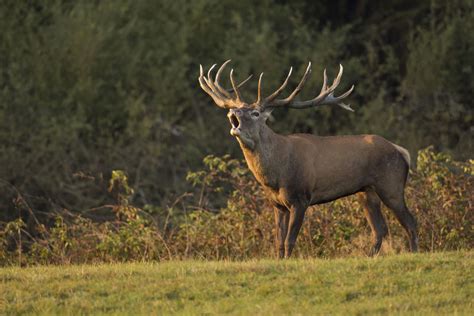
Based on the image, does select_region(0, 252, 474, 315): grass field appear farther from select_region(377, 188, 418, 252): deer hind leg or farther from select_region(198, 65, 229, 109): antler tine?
select_region(198, 65, 229, 109): antler tine

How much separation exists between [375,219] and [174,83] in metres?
15.5

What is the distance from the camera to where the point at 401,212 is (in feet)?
52.4

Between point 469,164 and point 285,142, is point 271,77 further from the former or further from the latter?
point 285,142

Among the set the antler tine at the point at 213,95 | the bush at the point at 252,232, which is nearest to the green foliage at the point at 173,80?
the bush at the point at 252,232

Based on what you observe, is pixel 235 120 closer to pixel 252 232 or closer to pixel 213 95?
pixel 213 95

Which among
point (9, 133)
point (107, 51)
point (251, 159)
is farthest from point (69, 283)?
point (107, 51)

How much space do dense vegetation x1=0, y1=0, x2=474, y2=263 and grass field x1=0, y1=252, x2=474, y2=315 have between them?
945 centimetres

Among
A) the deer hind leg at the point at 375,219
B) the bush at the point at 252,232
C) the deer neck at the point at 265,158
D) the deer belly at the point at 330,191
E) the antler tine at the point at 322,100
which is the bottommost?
the bush at the point at 252,232

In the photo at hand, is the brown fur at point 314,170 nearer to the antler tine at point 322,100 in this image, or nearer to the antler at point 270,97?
the antler at point 270,97

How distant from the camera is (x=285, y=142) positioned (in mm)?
15797

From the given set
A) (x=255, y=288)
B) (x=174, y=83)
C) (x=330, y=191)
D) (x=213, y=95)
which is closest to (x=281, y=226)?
(x=330, y=191)

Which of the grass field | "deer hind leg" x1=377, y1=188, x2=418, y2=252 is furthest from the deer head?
the grass field

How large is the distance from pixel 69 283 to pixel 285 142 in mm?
3693

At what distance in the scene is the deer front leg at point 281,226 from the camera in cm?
1548
